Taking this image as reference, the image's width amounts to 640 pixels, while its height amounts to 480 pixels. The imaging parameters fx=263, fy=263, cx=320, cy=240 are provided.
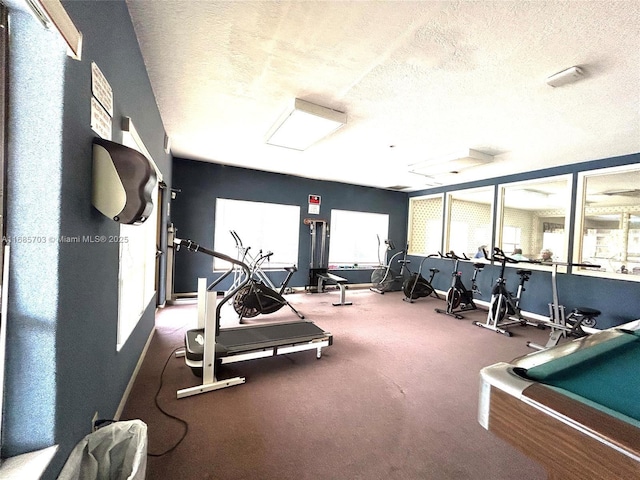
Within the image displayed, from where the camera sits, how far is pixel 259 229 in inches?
239

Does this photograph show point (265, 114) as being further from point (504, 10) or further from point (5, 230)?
point (5, 230)

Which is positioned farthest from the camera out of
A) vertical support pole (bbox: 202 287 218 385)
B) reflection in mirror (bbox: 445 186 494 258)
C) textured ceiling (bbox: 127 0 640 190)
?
reflection in mirror (bbox: 445 186 494 258)

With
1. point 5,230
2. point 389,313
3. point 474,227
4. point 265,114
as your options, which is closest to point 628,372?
point 5,230

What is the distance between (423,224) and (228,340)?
254 inches

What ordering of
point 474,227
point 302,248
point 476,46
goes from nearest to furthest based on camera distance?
point 476,46
point 302,248
point 474,227

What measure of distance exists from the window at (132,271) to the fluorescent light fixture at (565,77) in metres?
3.17

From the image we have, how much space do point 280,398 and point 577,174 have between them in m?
5.66

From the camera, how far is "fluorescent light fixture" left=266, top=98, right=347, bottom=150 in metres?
2.73

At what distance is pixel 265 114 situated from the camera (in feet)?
10.0

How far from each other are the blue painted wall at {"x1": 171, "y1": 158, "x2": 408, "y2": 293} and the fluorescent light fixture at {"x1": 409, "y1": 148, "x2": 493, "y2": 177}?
2.11 metres

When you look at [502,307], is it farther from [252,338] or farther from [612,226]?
[252,338]

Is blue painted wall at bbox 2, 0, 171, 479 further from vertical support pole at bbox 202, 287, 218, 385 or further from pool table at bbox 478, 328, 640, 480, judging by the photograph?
pool table at bbox 478, 328, 640, 480

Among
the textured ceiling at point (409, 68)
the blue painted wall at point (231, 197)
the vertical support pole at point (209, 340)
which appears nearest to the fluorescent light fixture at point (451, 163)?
the textured ceiling at point (409, 68)

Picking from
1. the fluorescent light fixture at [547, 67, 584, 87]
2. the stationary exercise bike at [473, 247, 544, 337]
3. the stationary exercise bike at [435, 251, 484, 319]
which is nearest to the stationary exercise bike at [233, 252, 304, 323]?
the stationary exercise bike at [435, 251, 484, 319]
